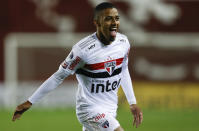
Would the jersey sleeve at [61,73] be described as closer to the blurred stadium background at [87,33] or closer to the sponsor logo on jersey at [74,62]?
the sponsor logo on jersey at [74,62]

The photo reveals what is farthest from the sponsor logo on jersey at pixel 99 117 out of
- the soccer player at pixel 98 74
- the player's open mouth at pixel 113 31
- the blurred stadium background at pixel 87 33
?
the blurred stadium background at pixel 87 33

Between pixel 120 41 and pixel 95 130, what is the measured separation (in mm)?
1044

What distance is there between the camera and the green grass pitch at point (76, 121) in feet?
37.8

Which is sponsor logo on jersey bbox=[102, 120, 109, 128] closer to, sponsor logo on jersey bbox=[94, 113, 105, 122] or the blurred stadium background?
sponsor logo on jersey bbox=[94, 113, 105, 122]

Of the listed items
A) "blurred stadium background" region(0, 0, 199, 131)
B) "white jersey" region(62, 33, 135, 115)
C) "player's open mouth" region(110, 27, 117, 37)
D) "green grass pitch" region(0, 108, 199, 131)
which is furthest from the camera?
"blurred stadium background" region(0, 0, 199, 131)

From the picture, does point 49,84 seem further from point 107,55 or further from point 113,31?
point 113,31

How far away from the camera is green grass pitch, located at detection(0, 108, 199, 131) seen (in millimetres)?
11516

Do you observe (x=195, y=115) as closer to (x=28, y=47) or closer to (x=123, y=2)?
(x=123, y=2)

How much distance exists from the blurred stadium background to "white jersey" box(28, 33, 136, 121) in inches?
355

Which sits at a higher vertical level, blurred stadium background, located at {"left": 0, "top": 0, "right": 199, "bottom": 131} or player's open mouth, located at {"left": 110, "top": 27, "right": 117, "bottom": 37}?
player's open mouth, located at {"left": 110, "top": 27, "right": 117, "bottom": 37}

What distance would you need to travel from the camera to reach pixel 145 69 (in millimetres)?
16656

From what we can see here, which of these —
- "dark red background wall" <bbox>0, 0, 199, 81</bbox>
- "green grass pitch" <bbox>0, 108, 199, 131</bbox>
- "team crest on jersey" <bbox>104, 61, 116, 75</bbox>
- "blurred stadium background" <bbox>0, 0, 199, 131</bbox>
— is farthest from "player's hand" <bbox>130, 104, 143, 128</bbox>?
"dark red background wall" <bbox>0, 0, 199, 81</bbox>

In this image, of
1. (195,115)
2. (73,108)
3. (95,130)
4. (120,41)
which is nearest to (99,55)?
(120,41)

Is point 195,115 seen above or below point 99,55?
below
